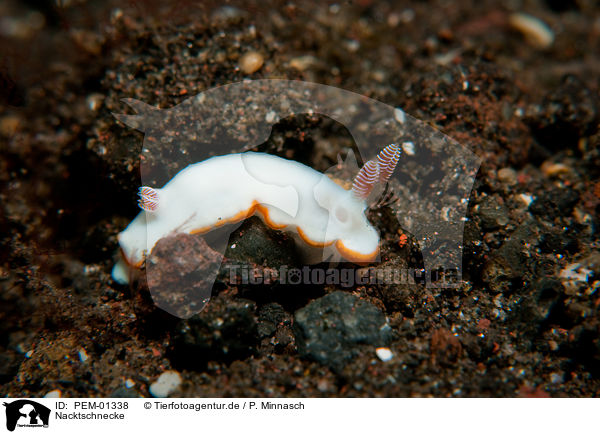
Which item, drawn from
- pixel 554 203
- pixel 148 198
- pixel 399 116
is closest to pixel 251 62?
pixel 399 116

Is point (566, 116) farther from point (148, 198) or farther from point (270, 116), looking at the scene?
point (148, 198)

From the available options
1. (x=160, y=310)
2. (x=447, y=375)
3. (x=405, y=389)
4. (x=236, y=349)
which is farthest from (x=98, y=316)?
(x=447, y=375)

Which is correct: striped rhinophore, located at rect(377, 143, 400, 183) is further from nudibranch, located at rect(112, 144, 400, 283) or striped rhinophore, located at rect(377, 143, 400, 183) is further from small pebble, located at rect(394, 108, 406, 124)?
small pebble, located at rect(394, 108, 406, 124)

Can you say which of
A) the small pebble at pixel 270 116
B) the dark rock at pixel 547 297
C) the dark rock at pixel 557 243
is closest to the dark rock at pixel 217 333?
the small pebble at pixel 270 116

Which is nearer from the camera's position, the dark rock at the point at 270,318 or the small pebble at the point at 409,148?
the dark rock at the point at 270,318

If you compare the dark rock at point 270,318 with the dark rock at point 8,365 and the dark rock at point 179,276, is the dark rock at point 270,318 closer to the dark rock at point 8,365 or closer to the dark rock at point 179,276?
the dark rock at point 179,276

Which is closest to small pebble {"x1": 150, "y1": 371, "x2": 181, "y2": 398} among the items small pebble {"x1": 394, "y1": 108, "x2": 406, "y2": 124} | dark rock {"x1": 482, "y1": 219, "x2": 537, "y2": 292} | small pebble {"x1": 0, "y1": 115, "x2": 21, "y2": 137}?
dark rock {"x1": 482, "y1": 219, "x2": 537, "y2": 292}
